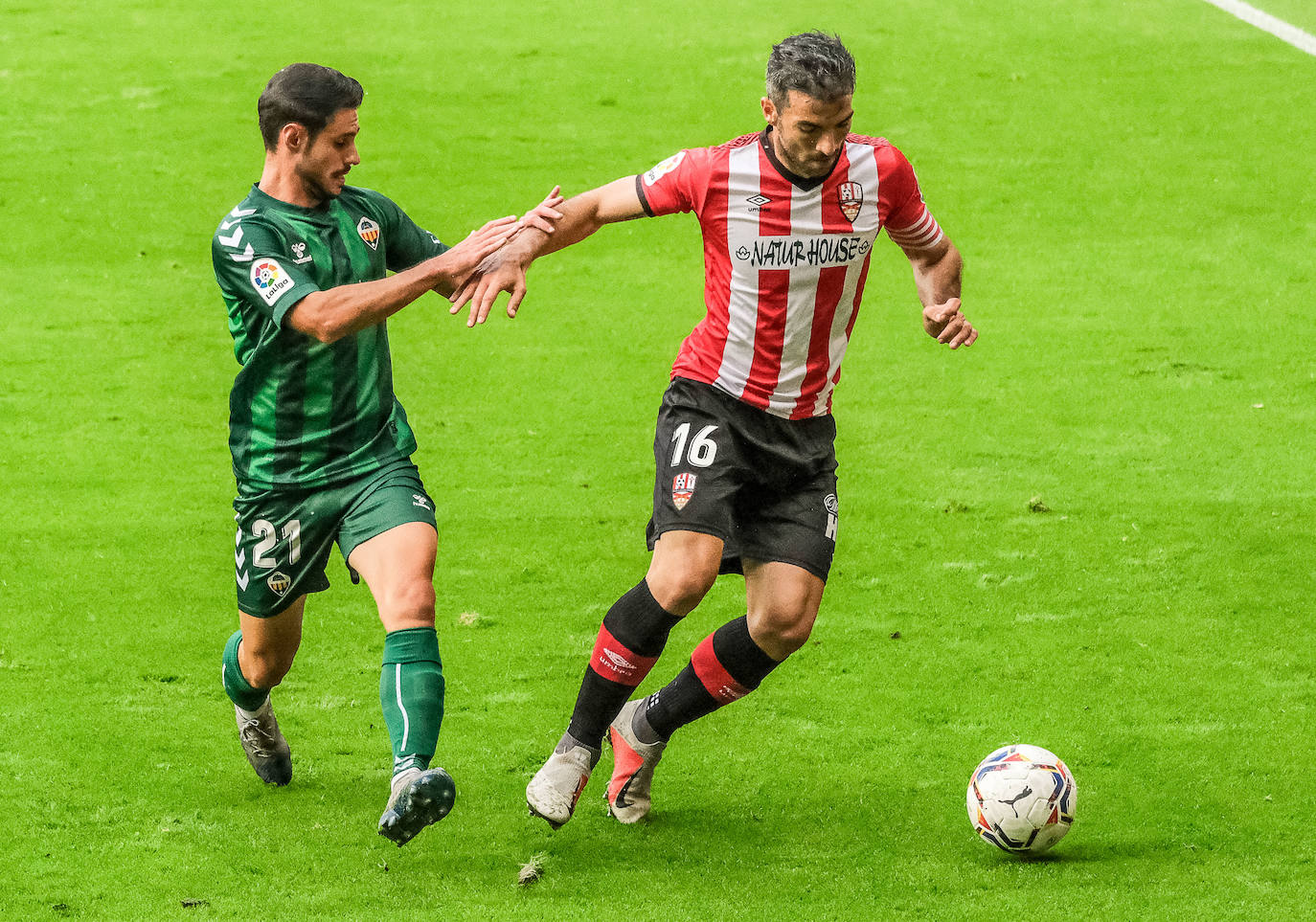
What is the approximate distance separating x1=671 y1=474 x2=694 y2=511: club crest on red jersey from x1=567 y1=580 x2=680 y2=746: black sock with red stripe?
0.91ft

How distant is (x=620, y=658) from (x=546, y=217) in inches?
57.1

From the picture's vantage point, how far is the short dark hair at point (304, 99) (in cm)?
480

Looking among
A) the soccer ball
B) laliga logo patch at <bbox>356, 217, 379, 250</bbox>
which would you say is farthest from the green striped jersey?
the soccer ball

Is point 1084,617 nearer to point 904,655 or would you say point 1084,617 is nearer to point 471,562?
point 904,655

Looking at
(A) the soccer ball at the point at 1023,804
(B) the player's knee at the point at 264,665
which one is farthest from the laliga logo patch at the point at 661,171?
(A) the soccer ball at the point at 1023,804

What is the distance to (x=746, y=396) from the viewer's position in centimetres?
522

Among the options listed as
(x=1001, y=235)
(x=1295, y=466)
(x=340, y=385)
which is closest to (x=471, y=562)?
(x=340, y=385)

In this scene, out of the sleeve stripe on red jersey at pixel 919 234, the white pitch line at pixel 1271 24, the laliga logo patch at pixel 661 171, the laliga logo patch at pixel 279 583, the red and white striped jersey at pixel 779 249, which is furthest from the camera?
the white pitch line at pixel 1271 24

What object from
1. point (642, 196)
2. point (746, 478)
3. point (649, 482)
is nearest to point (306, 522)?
point (746, 478)

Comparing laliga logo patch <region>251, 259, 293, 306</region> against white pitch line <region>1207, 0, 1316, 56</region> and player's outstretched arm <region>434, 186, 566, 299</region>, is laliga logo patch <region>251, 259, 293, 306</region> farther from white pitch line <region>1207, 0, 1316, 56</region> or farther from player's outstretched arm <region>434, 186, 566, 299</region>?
white pitch line <region>1207, 0, 1316, 56</region>

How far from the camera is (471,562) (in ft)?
25.0

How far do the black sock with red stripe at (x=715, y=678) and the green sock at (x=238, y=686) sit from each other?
1.32 meters

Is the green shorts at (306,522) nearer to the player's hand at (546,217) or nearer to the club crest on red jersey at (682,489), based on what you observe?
the club crest on red jersey at (682,489)

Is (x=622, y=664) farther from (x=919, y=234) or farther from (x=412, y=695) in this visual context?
(x=919, y=234)
